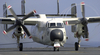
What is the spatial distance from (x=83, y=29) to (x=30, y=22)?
7124 mm

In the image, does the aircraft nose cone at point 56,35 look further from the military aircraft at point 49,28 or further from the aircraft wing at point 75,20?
the aircraft wing at point 75,20

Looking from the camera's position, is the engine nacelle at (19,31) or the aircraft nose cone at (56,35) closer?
the aircraft nose cone at (56,35)

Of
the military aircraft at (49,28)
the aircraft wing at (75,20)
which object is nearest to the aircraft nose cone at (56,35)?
the military aircraft at (49,28)

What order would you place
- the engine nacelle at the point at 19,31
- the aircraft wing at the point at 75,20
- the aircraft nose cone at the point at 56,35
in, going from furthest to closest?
the aircraft wing at the point at 75,20
the engine nacelle at the point at 19,31
the aircraft nose cone at the point at 56,35

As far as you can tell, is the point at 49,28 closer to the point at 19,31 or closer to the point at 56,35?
the point at 56,35

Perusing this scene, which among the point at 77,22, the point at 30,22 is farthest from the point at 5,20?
the point at 77,22

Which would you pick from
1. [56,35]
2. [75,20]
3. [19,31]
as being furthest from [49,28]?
[75,20]

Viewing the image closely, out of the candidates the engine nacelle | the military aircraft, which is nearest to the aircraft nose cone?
the military aircraft

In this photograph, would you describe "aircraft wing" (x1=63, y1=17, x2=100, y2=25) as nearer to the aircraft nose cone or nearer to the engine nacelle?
the aircraft nose cone

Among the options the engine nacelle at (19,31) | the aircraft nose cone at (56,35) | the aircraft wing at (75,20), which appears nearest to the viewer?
the aircraft nose cone at (56,35)

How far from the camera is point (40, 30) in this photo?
33375 millimetres

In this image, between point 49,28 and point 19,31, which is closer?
point 49,28

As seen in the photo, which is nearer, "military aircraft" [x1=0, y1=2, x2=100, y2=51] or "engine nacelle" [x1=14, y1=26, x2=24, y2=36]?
"military aircraft" [x1=0, y1=2, x2=100, y2=51]

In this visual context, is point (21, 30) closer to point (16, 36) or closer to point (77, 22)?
point (16, 36)
